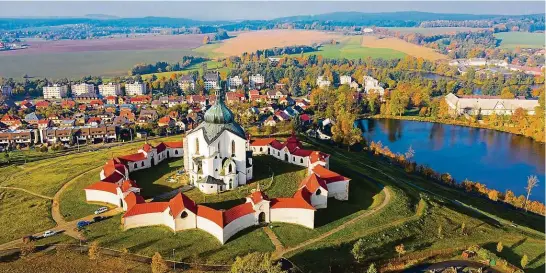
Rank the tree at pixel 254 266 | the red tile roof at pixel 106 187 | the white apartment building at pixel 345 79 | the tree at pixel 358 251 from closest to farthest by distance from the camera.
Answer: the tree at pixel 254 266 → the tree at pixel 358 251 → the red tile roof at pixel 106 187 → the white apartment building at pixel 345 79

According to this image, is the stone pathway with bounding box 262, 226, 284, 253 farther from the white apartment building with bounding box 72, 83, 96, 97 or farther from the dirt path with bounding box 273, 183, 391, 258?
the white apartment building with bounding box 72, 83, 96, 97

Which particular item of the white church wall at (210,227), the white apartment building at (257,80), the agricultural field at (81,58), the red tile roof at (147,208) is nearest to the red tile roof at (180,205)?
the red tile roof at (147,208)

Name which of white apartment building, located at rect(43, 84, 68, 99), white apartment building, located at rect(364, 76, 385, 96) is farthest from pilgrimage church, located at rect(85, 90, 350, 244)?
white apartment building, located at rect(43, 84, 68, 99)

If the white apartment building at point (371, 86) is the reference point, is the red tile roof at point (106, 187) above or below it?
below

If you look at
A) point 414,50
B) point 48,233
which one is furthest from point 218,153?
point 414,50

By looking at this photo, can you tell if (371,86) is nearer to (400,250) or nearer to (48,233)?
(400,250)

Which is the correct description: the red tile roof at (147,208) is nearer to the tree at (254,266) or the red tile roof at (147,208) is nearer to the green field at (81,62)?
the tree at (254,266)

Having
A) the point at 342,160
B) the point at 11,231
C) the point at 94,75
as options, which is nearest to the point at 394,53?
the point at 94,75
